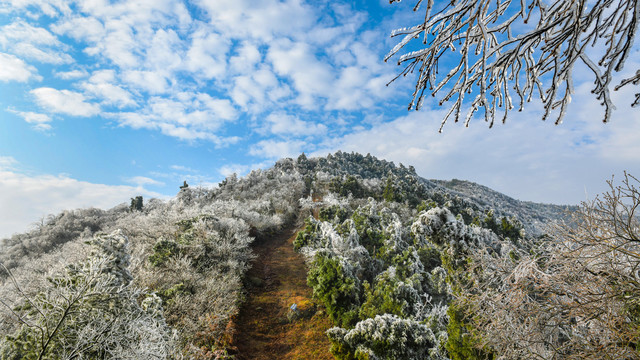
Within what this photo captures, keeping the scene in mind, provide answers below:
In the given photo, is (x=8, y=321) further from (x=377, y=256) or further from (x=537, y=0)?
(x=377, y=256)

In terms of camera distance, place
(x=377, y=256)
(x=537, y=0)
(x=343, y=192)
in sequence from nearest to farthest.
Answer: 1. (x=537, y=0)
2. (x=377, y=256)
3. (x=343, y=192)

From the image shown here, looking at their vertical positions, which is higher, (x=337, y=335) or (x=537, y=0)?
(x=537, y=0)

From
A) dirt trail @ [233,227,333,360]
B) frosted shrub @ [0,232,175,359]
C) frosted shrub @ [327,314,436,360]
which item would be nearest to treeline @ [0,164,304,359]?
frosted shrub @ [0,232,175,359]

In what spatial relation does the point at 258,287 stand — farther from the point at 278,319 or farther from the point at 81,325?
the point at 81,325

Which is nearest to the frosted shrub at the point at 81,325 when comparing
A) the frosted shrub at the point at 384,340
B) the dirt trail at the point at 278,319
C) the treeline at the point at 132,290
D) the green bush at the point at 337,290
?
the treeline at the point at 132,290

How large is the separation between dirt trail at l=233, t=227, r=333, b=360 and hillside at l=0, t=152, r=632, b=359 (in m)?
0.07

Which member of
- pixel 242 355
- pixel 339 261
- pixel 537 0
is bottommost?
pixel 242 355

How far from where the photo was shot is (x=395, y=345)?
19.8 feet

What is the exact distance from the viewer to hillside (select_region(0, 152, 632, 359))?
4.48m

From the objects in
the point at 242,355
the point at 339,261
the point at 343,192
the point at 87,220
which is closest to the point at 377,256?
the point at 339,261

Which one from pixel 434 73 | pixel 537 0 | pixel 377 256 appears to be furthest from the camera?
pixel 377 256

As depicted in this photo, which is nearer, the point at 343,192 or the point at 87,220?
the point at 87,220

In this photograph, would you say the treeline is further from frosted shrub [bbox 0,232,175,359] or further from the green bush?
the green bush

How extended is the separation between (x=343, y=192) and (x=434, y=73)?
31.8 meters
